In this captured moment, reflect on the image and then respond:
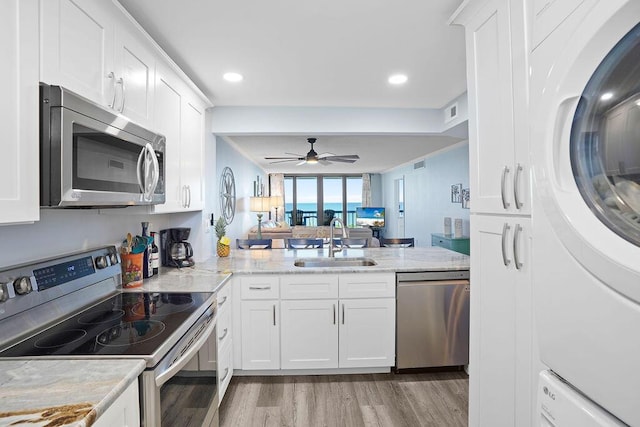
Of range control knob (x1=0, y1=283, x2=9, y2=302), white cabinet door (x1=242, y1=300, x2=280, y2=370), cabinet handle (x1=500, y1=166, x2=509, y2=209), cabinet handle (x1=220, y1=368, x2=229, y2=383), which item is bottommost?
cabinet handle (x1=220, y1=368, x2=229, y2=383)

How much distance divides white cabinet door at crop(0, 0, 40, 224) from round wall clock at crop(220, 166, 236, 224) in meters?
3.09

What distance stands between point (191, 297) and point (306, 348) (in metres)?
1.10

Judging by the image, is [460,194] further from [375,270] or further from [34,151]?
[34,151]

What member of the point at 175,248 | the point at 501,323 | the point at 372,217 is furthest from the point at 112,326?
the point at 372,217

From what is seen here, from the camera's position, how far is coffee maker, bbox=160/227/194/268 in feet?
8.59

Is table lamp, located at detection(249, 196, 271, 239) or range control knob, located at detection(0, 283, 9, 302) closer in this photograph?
range control knob, located at detection(0, 283, 9, 302)

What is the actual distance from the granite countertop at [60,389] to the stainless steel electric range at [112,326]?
57 mm

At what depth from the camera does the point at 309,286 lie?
2559 millimetres

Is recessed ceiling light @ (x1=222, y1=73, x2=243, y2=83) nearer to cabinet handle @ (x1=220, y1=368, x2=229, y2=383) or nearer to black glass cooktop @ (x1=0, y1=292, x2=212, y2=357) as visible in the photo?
black glass cooktop @ (x1=0, y1=292, x2=212, y2=357)

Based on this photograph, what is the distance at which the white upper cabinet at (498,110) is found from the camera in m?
1.20

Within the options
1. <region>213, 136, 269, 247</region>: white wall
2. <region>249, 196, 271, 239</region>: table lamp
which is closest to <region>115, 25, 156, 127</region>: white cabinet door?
<region>213, 136, 269, 247</region>: white wall

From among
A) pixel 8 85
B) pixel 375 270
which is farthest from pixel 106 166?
pixel 375 270

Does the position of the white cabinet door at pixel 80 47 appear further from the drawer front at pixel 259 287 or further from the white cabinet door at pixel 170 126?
the drawer front at pixel 259 287

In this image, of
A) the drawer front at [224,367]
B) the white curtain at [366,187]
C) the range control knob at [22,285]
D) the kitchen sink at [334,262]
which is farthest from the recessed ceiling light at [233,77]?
the white curtain at [366,187]
